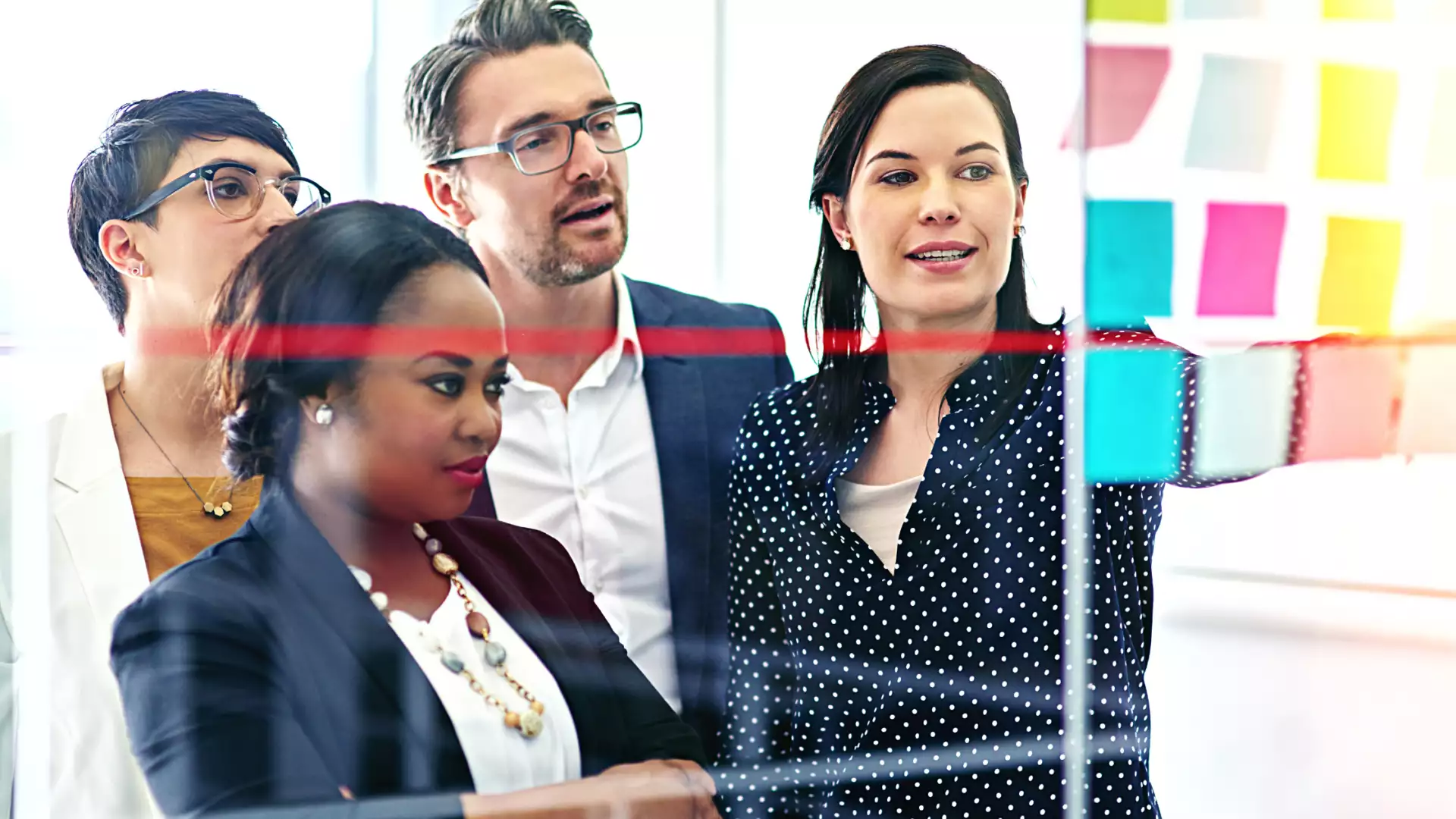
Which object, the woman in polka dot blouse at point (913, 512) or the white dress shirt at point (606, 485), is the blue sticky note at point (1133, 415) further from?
the white dress shirt at point (606, 485)

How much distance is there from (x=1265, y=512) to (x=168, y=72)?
1424 mm

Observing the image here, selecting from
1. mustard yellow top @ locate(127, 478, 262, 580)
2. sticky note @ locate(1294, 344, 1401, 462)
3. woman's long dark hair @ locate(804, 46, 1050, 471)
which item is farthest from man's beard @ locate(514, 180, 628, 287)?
sticky note @ locate(1294, 344, 1401, 462)

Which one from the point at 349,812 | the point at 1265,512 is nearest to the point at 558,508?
the point at 349,812

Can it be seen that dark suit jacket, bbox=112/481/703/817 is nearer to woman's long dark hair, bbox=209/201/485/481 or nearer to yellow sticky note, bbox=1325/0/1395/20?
woman's long dark hair, bbox=209/201/485/481

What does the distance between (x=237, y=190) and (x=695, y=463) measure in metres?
0.56

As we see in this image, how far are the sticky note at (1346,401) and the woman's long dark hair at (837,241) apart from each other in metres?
0.46

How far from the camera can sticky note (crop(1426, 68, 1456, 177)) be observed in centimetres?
169

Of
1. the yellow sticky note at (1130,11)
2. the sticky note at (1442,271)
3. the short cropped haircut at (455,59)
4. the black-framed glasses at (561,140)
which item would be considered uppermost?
the yellow sticky note at (1130,11)

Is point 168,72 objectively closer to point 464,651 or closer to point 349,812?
point 464,651

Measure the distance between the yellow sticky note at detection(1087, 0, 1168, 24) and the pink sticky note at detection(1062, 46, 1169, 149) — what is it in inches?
1.5

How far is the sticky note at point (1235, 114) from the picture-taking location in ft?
5.38

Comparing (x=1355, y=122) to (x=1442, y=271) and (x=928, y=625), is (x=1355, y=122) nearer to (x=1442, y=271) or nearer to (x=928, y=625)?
(x=1442, y=271)

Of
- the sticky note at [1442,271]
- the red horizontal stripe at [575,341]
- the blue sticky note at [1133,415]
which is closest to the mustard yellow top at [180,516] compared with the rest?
the red horizontal stripe at [575,341]

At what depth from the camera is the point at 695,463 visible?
1.41 m
